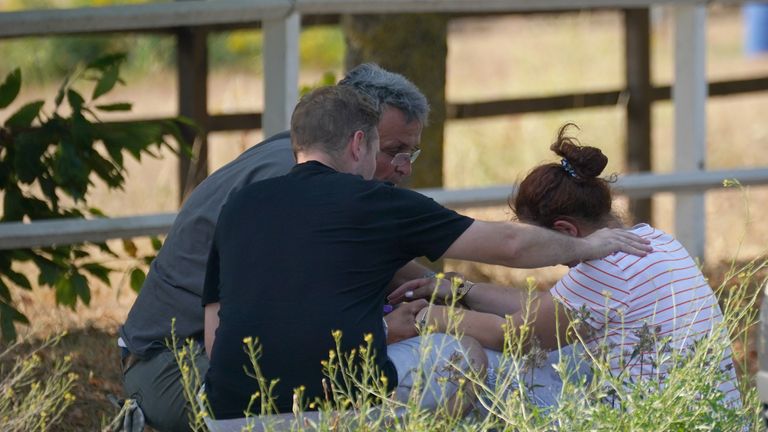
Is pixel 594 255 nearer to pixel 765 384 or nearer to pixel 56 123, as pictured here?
pixel 765 384

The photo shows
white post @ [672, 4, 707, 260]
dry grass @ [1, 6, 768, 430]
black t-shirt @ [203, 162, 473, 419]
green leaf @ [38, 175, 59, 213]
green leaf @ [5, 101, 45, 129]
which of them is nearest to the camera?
black t-shirt @ [203, 162, 473, 419]

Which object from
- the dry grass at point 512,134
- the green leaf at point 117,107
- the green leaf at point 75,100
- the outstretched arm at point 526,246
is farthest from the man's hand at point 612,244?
the green leaf at point 75,100

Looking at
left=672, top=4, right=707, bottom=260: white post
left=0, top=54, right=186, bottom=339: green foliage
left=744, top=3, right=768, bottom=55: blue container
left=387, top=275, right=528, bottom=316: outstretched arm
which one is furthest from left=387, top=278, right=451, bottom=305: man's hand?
left=744, top=3, right=768, bottom=55: blue container

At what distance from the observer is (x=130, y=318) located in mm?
3834

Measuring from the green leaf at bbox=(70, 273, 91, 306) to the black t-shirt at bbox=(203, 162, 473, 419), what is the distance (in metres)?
1.81

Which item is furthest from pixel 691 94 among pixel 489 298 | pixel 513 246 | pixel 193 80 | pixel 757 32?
pixel 757 32

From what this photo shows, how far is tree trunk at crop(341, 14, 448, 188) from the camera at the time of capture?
5.73 m

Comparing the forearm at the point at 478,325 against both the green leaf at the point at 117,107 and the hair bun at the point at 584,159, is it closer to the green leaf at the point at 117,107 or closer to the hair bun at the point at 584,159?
the hair bun at the point at 584,159

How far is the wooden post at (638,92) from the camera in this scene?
294 inches

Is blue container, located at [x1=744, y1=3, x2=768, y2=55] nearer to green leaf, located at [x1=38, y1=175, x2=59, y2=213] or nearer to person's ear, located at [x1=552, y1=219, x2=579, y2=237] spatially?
green leaf, located at [x1=38, y1=175, x2=59, y2=213]

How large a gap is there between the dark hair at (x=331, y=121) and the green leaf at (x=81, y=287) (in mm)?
1906

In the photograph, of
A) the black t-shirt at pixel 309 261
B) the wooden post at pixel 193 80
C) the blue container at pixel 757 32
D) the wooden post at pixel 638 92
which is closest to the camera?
the black t-shirt at pixel 309 261

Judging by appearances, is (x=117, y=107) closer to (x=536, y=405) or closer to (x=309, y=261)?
(x=309, y=261)

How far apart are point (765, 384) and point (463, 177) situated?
6595 mm
